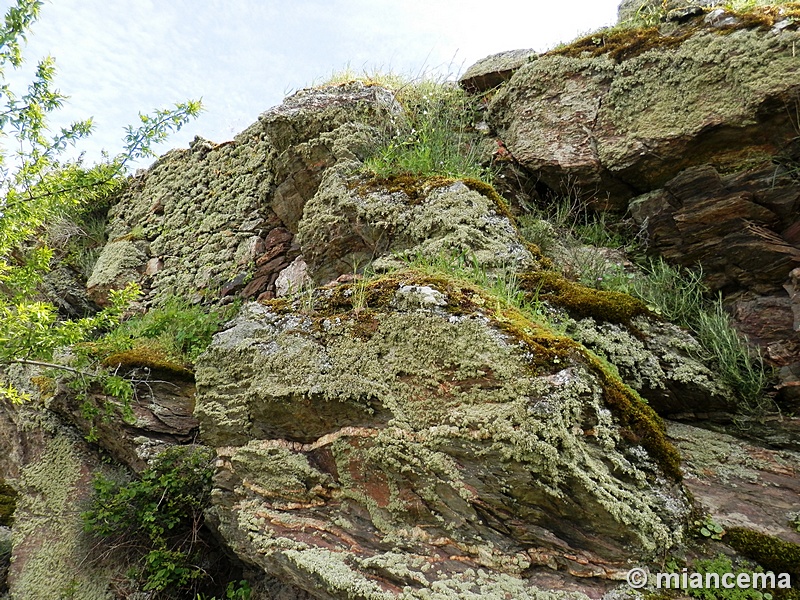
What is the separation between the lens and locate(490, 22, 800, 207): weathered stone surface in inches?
159

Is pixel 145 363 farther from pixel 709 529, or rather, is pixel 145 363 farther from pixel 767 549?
pixel 767 549

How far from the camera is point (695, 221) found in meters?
4.12

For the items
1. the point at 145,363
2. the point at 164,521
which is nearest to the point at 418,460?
the point at 164,521

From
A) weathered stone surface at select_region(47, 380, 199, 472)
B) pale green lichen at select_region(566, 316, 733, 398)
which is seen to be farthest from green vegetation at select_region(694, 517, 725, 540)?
weathered stone surface at select_region(47, 380, 199, 472)

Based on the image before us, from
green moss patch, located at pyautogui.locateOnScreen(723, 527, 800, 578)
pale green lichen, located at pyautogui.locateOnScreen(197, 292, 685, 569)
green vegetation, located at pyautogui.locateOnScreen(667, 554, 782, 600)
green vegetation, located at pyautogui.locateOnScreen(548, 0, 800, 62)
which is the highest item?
green vegetation, located at pyautogui.locateOnScreen(548, 0, 800, 62)

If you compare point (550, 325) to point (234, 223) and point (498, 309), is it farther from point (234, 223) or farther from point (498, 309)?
point (234, 223)

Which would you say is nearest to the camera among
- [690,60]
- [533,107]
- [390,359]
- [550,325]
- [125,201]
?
[390,359]

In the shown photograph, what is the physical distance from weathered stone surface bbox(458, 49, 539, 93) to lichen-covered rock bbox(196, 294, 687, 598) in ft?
14.4

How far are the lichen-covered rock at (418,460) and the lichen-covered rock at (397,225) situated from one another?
40.0 inches

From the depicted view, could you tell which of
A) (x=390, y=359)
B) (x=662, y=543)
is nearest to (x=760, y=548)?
(x=662, y=543)

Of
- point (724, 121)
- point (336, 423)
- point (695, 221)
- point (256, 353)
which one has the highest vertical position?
point (724, 121)

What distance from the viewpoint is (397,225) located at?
4250 mm

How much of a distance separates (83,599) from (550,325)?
4.19 m

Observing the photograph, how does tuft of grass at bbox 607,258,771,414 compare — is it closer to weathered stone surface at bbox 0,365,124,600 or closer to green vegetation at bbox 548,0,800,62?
green vegetation at bbox 548,0,800,62
